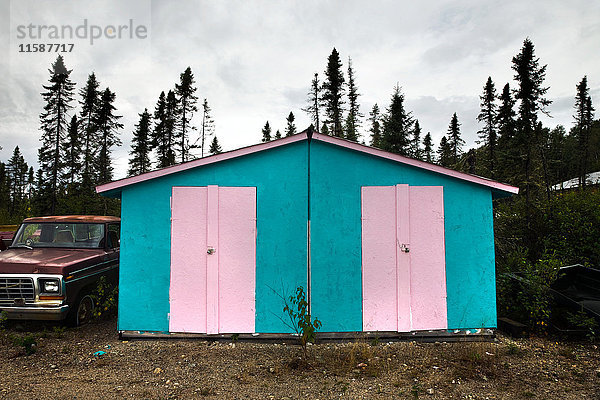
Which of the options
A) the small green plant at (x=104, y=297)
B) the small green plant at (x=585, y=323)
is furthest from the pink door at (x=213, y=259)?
the small green plant at (x=585, y=323)

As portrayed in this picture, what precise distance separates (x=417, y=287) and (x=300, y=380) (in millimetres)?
2685

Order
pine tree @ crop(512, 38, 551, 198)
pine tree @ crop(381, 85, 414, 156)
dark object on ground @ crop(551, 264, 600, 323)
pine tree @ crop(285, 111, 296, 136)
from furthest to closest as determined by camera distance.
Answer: pine tree @ crop(285, 111, 296, 136) < pine tree @ crop(381, 85, 414, 156) < pine tree @ crop(512, 38, 551, 198) < dark object on ground @ crop(551, 264, 600, 323)

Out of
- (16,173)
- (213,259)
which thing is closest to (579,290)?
(213,259)

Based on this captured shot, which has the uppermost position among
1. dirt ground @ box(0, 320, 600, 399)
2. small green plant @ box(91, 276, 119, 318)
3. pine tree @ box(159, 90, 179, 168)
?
pine tree @ box(159, 90, 179, 168)

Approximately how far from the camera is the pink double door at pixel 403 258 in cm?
571

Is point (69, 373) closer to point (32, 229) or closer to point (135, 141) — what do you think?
point (32, 229)

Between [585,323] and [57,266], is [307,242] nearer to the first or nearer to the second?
[57,266]

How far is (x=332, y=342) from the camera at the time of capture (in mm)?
5664

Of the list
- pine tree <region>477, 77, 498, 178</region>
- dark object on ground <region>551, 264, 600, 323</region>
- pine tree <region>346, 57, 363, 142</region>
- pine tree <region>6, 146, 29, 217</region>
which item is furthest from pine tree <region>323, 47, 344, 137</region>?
pine tree <region>6, 146, 29, 217</region>

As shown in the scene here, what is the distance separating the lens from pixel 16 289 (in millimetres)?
5609

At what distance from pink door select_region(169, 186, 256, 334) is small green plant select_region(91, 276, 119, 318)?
1940mm

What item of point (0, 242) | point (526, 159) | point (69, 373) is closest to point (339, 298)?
point (69, 373)

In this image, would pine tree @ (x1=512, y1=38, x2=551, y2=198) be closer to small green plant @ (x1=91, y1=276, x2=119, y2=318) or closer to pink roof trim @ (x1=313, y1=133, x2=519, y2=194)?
pink roof trim @ (x1=313, y1=133, x2=519, y2=194)

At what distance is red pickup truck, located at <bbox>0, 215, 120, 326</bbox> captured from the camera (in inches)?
220
